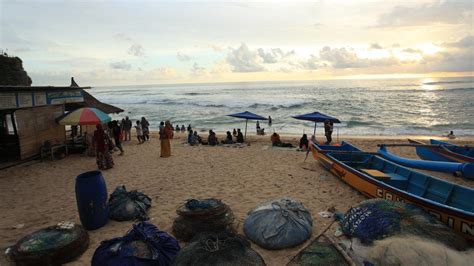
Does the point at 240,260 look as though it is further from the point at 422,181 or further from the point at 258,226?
the point at 422,181

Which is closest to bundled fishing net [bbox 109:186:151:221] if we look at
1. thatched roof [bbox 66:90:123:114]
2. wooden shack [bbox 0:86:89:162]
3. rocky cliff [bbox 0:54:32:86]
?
wooden shack [bbox 0:86:89:162]

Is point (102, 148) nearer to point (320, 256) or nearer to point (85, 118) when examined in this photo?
point (85, 118)

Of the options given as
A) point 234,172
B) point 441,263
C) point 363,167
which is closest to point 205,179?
point 234,172

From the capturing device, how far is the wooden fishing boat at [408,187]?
4770 millimetres

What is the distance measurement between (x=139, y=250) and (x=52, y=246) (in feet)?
4.84

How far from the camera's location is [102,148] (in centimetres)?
1023

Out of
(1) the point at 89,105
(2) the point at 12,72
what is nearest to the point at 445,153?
(1) the point at 89,105

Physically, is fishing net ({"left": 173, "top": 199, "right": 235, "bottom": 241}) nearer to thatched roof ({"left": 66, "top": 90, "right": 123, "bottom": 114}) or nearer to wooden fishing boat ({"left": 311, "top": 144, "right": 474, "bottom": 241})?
wooden fishing boat ({"left": 311, "top": 144, "right": 474, "bottom": 241})

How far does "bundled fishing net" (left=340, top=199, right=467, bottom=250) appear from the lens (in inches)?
168

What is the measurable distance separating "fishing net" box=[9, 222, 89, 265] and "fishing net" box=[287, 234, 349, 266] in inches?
126

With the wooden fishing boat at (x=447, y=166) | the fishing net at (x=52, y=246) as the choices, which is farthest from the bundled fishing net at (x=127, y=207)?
→ the wooden fishing boat at (x=447, y=166)

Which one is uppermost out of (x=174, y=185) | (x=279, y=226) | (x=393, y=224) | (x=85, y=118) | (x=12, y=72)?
(x=12, y=72)

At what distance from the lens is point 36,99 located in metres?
11.5

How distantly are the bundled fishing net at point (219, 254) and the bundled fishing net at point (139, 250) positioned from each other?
0.35 m
